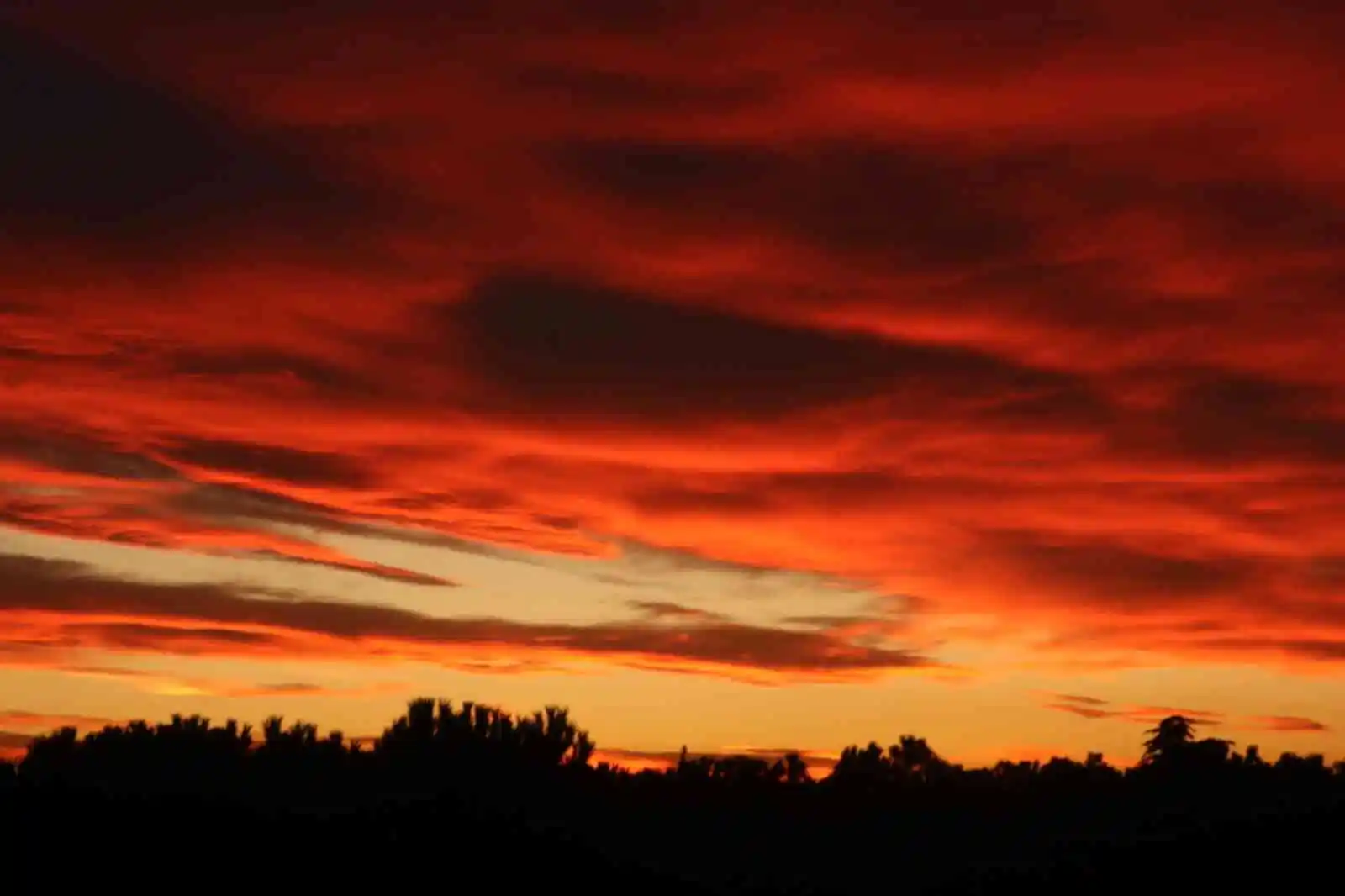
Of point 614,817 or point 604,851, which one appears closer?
point 604,851

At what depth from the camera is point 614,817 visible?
3051 inches

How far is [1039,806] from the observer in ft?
259

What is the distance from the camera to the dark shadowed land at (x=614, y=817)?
44.7m

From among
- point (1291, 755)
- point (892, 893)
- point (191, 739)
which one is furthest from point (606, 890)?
point (1291, 755)

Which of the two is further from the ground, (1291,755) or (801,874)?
(1291,755)

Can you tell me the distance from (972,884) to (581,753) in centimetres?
3642

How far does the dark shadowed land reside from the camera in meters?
44.7

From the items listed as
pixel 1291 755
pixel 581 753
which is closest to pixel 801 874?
pixel 581 753

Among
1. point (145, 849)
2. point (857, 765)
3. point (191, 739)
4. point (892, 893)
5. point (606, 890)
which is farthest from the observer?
point (857, 765)

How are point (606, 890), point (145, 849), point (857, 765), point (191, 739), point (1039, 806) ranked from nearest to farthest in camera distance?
point (145, 849)
point (606, 890)
point (1039, 806)
point (191, 739)
point (857, 765)

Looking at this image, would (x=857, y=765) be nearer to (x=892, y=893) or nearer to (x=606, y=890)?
(x=892, y=893)

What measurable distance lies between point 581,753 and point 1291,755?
119 feet

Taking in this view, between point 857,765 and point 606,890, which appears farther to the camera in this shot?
point 857,765

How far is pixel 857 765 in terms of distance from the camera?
96.8 meters
